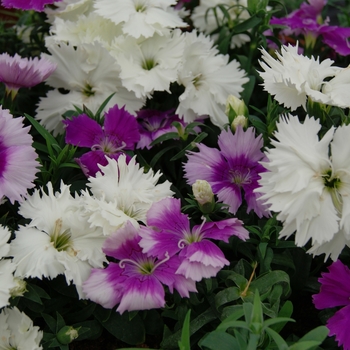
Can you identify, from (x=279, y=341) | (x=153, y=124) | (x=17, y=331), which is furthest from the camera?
(x=153, y=124)

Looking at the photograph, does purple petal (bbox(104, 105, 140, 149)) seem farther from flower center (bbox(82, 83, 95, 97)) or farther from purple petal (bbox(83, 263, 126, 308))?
purple petal (bbox(83, 263, 126, 308))

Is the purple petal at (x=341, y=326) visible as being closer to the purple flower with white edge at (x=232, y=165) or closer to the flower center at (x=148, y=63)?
the purple flower with white edge at (x=232, y=165)

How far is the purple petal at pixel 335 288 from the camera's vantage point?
923 millimetres

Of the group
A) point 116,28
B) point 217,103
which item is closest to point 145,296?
point 217,103

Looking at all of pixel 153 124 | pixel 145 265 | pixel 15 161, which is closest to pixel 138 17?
pixel 153 124

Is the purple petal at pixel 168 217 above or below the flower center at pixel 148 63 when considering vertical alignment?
below

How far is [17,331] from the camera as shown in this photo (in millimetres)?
892

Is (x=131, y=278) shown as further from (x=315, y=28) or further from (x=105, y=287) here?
(x=315, y=28)

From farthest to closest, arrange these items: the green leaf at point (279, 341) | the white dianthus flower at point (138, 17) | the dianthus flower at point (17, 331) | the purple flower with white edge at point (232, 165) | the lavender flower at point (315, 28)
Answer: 1. the lavender flower at point (315, 28)
2. the white dianthus flower at point (138, 17)
3. the purple flower with white edge at point (232, 165)
4. the dianthus flower at point (17, 331)
5. the green leaf at point (279, 341)

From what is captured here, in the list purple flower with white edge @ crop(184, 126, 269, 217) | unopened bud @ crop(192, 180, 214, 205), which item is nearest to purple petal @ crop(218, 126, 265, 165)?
purple flower with white edge @ crop(184, 126, 269, 217)

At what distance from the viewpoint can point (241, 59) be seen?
1.42 m

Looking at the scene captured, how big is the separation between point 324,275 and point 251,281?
0.38 feet

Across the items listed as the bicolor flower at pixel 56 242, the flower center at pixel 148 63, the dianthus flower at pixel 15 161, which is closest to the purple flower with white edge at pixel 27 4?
the flower center at pixel 148 63

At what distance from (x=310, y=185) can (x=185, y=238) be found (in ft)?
0.71
